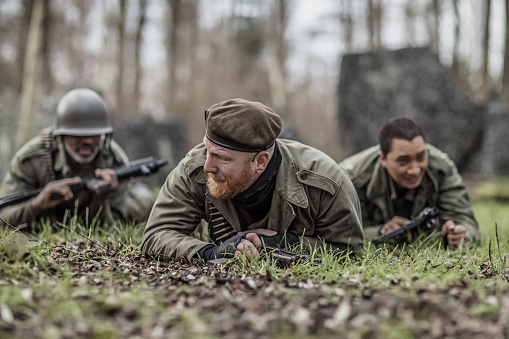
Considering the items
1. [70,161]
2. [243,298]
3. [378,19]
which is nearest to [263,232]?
[243,298]

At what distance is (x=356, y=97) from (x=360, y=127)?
62cm

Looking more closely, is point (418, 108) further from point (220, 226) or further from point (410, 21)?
point (410, 21)

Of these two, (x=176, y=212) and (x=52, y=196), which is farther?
(x=52, y=196)

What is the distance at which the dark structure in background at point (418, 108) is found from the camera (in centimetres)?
1073

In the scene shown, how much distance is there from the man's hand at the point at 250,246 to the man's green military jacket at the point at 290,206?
0.28m

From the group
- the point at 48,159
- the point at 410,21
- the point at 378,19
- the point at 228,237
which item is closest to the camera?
the point at 228,237

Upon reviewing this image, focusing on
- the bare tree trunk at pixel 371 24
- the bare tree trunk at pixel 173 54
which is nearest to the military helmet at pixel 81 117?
the bare tree trunk at pixel 173 54

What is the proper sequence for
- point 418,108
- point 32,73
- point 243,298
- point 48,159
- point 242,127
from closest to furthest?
point 243,298 → point 242,127 → point 48,159 → point 32,73 → point 418,108

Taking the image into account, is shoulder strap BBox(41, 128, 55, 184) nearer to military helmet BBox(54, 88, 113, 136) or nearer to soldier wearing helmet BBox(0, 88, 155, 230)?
soldier wearing helmet BBox(0, 88, 155, 230)

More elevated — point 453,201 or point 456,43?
point 456,43

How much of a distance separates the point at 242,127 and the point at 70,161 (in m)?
2.68

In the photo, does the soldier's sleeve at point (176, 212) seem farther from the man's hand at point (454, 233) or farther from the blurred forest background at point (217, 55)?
the blurred forest background at point (217, 55)

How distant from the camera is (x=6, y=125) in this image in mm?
11570

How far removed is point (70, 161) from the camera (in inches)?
220
